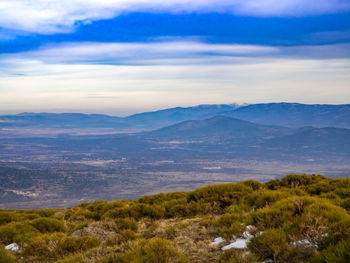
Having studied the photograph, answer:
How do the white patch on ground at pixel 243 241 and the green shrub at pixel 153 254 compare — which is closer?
the green shrub at pixel 153 254

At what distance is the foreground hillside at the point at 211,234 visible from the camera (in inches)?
240

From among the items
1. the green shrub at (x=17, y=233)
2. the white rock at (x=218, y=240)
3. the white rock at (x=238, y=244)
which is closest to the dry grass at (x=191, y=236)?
the white rock at (x=218, y=240)

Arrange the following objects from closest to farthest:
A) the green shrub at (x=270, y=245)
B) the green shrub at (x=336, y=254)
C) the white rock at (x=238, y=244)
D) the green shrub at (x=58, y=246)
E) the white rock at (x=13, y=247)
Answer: the green shrub at (x=336, y=254) → the green shrub at (x=270, y=245) → the white rock at (x=238, y=244) → the green shrub at (x=58, y=246) → the white rock at (x=13, y=247)

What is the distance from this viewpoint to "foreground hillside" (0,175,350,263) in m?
6.10

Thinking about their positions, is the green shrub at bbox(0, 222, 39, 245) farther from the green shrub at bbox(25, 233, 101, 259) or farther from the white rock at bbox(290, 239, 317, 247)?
the white rock at bbox(290, 239, 317, 247)

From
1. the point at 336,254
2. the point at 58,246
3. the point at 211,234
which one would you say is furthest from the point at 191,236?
the point at 336,254

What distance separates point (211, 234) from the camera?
882cm

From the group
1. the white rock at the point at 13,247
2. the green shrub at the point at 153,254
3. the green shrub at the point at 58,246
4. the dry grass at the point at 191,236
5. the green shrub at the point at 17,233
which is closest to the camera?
the green shrub at the point at 153,254

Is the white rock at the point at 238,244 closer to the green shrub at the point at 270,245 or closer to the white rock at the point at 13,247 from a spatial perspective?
the green shrub at the point at 270,245

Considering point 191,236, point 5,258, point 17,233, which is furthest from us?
point 17,233

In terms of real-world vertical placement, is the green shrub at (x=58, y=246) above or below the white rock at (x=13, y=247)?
above

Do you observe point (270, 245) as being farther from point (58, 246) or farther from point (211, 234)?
point (58, 246)

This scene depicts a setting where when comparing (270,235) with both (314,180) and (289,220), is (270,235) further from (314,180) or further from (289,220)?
(314,180)

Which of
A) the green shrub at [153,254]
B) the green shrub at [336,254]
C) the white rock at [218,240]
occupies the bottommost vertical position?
the white rock at [218,240]
